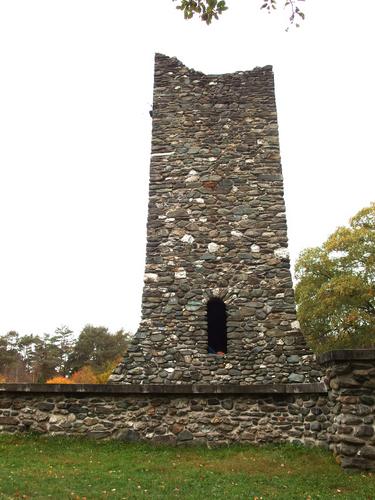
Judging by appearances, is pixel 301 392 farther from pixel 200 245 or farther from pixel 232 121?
pixel 232 121

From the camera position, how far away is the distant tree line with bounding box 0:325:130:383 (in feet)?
140

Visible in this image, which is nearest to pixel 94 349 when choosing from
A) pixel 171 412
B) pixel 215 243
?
pixel 215 243

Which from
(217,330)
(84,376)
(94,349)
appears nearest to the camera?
(217,330)

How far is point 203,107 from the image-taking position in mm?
11469

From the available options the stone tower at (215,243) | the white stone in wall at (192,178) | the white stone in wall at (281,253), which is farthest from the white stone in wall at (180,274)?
the white stone in wall at (192,178)

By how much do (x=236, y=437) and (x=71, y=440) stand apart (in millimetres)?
2669

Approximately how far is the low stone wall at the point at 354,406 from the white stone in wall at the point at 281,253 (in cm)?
362

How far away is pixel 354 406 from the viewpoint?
6.02 m

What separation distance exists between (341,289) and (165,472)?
64.8 feet

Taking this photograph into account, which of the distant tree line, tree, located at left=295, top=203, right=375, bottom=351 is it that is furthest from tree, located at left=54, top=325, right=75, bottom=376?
tree, located at left=295, top=203, right=375, bottom=351

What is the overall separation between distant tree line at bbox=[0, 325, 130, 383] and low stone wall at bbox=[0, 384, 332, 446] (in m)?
33.4

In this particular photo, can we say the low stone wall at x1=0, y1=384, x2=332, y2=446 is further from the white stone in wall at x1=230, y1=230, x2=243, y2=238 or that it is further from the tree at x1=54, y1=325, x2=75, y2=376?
the tree at x1=54, y1=325, x2=75, y2=376

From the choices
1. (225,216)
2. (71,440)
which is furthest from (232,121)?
(71,440)

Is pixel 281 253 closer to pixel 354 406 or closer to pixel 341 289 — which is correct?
pixel 354 406
